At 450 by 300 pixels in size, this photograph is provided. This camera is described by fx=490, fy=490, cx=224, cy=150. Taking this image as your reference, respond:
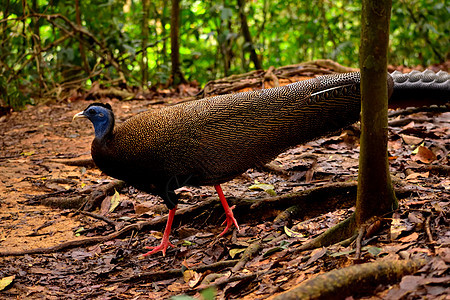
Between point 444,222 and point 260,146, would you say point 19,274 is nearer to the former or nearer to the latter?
point 260,146

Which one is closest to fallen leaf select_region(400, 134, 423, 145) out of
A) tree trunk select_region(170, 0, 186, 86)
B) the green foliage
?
the green foliage

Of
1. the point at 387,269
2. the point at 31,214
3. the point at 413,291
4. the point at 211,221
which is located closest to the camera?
the point at 413,291

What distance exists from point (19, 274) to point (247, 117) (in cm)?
189

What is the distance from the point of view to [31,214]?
443 cm

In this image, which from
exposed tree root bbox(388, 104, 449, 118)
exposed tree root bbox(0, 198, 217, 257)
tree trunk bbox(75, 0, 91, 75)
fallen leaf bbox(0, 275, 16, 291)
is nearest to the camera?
fallen leaf bbox(0, 275, 16, 291)

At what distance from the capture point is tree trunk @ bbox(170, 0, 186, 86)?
880 centimetres

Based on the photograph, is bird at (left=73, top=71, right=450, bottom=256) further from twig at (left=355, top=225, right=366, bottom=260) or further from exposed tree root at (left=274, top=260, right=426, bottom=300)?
exposed tree root at (left=274, top=260, right=426, bottom=300)

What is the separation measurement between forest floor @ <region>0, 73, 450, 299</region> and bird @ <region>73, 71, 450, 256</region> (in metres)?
0.35

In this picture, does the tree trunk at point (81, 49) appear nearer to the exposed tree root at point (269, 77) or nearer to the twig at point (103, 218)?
the exposed tree root at point (269, 77)

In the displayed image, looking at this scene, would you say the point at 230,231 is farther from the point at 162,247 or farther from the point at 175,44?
the point at 175,44

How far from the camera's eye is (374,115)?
250 cm

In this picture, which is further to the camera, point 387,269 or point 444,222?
point 444,222

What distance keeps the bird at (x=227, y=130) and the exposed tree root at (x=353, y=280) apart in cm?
148

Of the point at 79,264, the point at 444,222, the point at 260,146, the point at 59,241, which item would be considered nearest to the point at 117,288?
the point at 79,264
